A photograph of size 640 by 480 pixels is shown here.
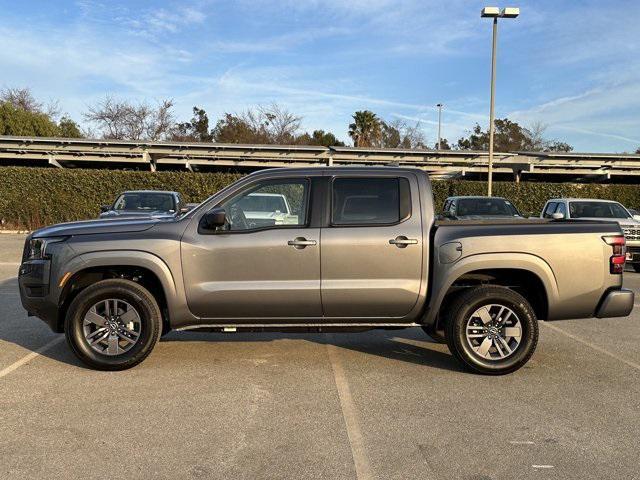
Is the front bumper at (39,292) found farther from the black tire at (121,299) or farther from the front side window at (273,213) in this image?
the front side window at (273,213)

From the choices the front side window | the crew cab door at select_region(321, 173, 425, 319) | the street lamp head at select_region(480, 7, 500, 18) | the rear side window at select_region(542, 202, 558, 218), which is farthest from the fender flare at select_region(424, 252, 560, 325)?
the street lamp head at select_region(480, 7, 500, 18)

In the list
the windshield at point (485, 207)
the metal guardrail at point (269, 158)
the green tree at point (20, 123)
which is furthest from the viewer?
the green tree at point (20, 123)

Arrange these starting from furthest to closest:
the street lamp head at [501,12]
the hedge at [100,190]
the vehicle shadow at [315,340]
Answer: the hedge at [100,190], the street lamp head at [501,12], the vehicle shadow at [315,340]

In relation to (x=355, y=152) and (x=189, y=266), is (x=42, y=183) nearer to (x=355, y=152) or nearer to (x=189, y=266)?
(x=355, y=152)

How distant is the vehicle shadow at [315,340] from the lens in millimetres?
5723

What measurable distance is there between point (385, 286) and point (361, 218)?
0.69m

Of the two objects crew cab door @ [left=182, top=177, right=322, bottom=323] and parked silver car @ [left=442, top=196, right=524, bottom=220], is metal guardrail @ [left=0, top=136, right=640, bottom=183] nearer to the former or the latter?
parked silver car @ [left=442, top=196, right=524, bottom=220]

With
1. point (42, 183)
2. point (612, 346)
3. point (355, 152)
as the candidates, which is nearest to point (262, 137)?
point (355, 152)

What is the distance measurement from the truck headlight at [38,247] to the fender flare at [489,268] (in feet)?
11.8

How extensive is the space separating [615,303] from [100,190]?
2327cm

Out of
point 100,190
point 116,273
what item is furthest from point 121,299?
point 100,190

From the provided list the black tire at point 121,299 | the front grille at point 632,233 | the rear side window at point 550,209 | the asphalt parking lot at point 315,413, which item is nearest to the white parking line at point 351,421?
the asphalt parking lot at point 315,413

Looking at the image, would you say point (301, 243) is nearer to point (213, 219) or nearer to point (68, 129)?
point (213, 219)

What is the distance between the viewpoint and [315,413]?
13.9 feet
